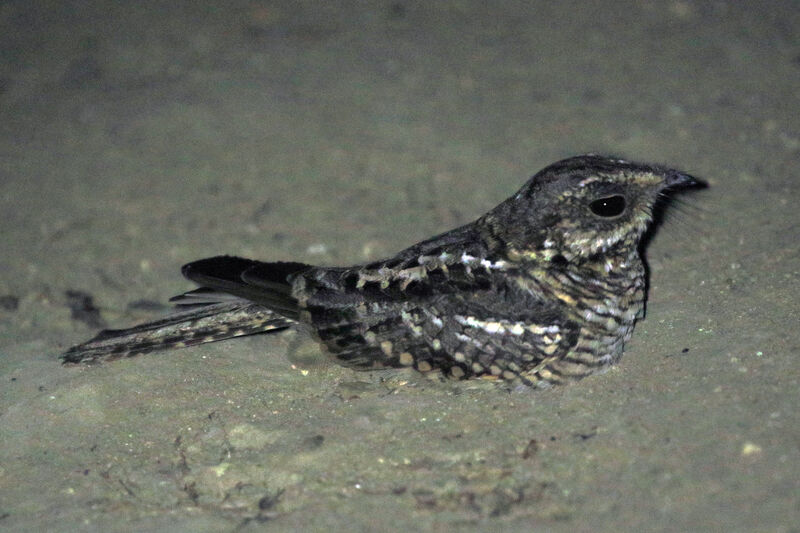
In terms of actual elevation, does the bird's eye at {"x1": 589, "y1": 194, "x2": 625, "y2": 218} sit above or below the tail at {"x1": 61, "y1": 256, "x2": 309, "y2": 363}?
above

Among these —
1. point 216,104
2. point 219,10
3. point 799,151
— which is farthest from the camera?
point 219,10

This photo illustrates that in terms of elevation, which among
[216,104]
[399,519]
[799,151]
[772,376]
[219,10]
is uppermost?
[219,10]

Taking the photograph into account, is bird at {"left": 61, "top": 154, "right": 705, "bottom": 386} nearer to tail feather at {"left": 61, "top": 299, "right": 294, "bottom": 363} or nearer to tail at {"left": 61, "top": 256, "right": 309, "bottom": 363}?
tail at {"left": 61, "top": 256, "right": 309, "bottom": 363}

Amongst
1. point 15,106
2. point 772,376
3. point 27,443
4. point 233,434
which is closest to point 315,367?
point 233,434

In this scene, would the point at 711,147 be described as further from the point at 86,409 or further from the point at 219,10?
the point at 219,10

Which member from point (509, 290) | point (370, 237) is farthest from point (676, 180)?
point (370, 237)

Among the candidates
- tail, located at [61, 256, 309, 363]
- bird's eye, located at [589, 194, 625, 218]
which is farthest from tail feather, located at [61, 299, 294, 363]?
bird's eye, located at [589, 194, 625, 218]

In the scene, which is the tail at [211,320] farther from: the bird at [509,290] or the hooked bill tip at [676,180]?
the hooked bill tip at [676,180]
